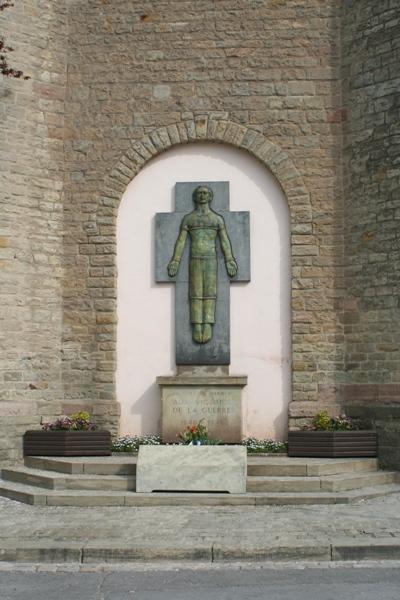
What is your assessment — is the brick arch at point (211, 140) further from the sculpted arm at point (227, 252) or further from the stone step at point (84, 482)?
the stone step at point (84, 482)

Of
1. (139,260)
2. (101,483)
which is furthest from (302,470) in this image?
(139,260)

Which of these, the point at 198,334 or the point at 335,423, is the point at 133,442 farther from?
the point at 335,423

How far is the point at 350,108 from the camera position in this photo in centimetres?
1245

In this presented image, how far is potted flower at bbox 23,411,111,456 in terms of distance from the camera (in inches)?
456

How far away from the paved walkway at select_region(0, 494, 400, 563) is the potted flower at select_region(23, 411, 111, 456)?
72.2 inches

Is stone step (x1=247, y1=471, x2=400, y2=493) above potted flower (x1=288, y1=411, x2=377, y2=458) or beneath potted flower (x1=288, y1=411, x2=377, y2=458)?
beneath

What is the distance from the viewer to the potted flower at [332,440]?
1132 cm

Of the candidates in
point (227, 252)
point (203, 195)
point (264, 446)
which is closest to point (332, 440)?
point (264, 446)

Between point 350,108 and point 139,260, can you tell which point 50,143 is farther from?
point 350,108

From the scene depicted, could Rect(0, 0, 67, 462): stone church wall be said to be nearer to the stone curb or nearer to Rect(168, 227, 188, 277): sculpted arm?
Rect(168, 227, 188, 277): sculpted arm

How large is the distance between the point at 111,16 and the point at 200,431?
20.5 ft

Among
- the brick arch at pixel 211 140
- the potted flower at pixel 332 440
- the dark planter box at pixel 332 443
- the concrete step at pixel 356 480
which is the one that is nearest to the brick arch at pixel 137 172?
the brick arch at pixel 211 140

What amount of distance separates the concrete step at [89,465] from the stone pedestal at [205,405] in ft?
2.92

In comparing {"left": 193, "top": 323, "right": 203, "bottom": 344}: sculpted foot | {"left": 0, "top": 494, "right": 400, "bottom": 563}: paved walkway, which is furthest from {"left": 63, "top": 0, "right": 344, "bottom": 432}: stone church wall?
{"left": 0, "top": 494, "right": 400, "bottom": 563}: paved walkway
